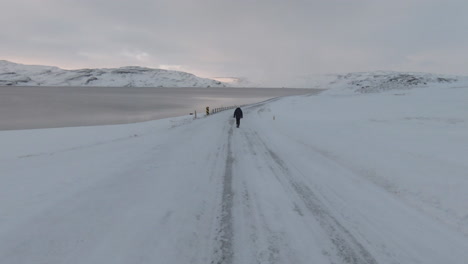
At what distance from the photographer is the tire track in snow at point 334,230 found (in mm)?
3344

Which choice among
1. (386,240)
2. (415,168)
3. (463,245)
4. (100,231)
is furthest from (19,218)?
(415,168)

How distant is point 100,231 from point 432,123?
17.7m

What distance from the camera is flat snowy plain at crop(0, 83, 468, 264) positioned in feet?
11.3

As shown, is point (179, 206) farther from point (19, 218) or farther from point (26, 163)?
point (26, 163)

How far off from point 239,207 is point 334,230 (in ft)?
5.87

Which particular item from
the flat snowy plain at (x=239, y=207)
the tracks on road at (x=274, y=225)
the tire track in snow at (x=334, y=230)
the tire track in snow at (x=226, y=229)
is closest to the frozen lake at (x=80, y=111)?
the flat snowy plain at (x=239, y=207)

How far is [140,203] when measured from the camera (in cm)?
500

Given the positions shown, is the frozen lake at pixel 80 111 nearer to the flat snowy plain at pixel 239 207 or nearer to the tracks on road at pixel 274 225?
the flat snowy plain at pixel 239 207

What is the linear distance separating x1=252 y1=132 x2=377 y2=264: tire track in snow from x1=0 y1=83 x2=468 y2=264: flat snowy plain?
2 cm

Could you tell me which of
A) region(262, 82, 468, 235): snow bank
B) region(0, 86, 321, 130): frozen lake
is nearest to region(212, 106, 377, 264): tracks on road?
region(262, 82, 468, 235): snow bank

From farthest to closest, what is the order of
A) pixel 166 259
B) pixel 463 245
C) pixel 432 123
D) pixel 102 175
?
pixel 432 123 < pixel 102 175 < pixel 463 245 < pixel 166 259

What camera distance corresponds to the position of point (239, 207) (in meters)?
4.84

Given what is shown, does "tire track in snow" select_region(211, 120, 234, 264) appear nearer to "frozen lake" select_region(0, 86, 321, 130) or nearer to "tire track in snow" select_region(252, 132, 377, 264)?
"tire track in snow" select_region(252, 132, 377, 264)

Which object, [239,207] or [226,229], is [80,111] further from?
[226,229]
